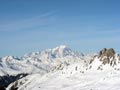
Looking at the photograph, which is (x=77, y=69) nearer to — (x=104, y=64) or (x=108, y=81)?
(x=104, y=64)

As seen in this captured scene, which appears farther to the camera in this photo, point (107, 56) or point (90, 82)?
point (107, 56)

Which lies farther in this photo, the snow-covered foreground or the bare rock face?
the bare rock face

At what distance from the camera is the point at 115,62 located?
138750 millimetres

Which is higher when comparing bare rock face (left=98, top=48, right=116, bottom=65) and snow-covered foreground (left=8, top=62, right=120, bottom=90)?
bare rock face (left=98, top=48, right=116, bottom=65)

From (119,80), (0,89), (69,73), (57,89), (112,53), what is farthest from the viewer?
(69,73)

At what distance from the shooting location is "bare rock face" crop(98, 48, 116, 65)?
14300 cm

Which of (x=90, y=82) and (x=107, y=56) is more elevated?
(x=107, y=56)

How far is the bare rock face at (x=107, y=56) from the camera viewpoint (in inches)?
5630

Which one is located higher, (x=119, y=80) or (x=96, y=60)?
(x=96, y=60)

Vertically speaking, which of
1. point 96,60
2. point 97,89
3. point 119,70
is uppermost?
point 96,60

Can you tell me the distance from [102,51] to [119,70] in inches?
1512

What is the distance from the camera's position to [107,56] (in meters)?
149

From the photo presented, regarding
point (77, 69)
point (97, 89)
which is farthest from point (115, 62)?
point (97, 89)

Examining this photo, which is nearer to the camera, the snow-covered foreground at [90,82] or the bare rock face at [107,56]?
the snow-covered foreground at [90,82]
